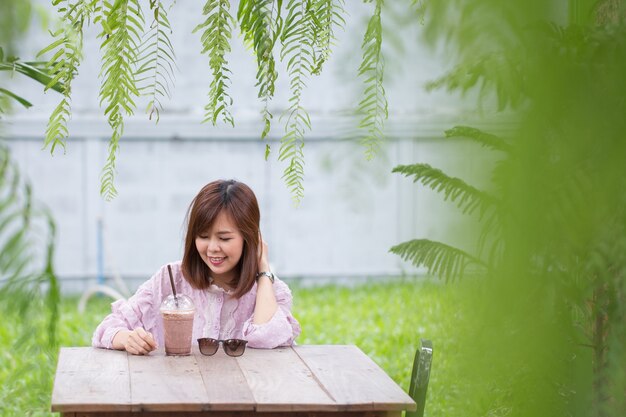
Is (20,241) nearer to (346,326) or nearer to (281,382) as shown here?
(281,382)

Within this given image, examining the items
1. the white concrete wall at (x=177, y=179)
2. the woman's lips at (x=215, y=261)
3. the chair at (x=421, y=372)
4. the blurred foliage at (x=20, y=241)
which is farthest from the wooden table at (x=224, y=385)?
the white concrete wall at (x=177, y=179)

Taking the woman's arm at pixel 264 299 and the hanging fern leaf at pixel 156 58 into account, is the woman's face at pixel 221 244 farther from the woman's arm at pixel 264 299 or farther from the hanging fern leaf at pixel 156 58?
the hanging fern leaf at pixel 156 58

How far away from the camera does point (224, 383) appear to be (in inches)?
80.4

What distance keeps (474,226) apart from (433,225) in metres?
0.02

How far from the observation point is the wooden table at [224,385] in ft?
6.13

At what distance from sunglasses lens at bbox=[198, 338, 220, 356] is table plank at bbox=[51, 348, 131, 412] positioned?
0.62 feet

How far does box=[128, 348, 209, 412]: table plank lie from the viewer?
185 cm

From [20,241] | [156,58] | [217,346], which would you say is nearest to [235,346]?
[217,346]

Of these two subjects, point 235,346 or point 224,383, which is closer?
point 224,383

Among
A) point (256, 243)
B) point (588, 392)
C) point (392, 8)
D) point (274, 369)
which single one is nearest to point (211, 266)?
point (256, 243)

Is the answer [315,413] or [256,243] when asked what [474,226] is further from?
[256,243]

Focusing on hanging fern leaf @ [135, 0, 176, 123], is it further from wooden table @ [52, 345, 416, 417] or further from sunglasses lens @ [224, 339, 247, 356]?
sunglasses lens @ [224, 339, 247, 356]

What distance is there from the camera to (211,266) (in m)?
2.63

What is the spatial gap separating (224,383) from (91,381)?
0.29 metres
